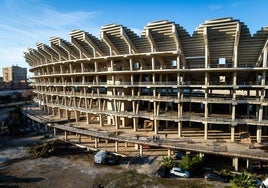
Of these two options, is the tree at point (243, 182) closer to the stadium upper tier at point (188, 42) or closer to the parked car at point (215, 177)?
the parked car at point (215, 177)

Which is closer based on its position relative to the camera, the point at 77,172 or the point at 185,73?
the point at 77,172

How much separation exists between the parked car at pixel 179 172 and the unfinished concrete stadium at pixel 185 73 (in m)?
10.0

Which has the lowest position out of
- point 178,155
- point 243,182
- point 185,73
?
point 178,155

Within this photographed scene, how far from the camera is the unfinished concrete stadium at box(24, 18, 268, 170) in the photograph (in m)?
34.2

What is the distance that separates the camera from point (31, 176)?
30750 millimetres

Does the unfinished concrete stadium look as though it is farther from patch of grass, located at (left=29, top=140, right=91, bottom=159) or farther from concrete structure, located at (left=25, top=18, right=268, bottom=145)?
patch of grass, located at (left=29, top=140, right=91, bottom=159)

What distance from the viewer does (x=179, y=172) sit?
2858 centimetres

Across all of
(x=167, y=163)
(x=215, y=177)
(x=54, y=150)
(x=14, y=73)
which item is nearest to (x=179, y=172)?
(x=167, y=163)

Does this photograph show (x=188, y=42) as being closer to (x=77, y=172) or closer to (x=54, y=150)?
(x=77, y=172)

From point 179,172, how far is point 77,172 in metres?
14.6

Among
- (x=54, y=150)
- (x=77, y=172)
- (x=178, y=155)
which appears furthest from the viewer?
(x=54, y=150)

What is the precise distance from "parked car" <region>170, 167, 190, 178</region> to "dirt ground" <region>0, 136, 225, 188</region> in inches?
28.6

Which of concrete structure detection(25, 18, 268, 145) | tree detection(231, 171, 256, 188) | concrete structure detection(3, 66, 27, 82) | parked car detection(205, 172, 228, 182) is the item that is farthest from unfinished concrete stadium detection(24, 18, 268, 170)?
concrete structure detection(3, 66, 27, 82)

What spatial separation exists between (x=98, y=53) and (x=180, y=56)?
18.5 metres
